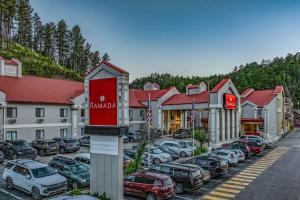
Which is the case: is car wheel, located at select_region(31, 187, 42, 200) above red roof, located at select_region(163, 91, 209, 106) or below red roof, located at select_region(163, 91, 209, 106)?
below

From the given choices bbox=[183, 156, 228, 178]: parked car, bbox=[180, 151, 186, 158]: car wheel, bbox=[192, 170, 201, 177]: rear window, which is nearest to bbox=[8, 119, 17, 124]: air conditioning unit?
bbox=[180, 151, 186, 158]: car wheel

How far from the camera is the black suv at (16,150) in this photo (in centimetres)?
3005

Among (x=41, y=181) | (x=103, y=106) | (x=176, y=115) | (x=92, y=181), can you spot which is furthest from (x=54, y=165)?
(x=176, y=115)

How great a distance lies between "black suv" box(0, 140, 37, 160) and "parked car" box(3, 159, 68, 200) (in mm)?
8923

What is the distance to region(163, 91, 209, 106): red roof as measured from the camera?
53028 millimetres

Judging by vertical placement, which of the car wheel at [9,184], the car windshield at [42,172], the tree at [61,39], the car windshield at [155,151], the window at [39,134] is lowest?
the car wheel at [9,184]

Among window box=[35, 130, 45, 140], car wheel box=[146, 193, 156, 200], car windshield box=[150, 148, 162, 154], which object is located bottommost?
car wheel box=[146, 193, 156, 200]

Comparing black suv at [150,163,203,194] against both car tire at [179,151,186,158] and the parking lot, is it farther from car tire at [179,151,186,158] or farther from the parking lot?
car tire at [179,151,186,158]

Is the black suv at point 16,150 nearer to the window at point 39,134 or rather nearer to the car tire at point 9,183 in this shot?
the car tire at point 9,183

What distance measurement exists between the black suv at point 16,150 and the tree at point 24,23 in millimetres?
80702

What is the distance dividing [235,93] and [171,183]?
33.7m

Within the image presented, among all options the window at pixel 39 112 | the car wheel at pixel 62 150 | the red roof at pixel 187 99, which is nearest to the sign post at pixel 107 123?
the car wheel at pixel 62 150

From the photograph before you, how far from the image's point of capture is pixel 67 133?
45.5m

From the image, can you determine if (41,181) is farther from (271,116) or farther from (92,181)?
(271,116)
